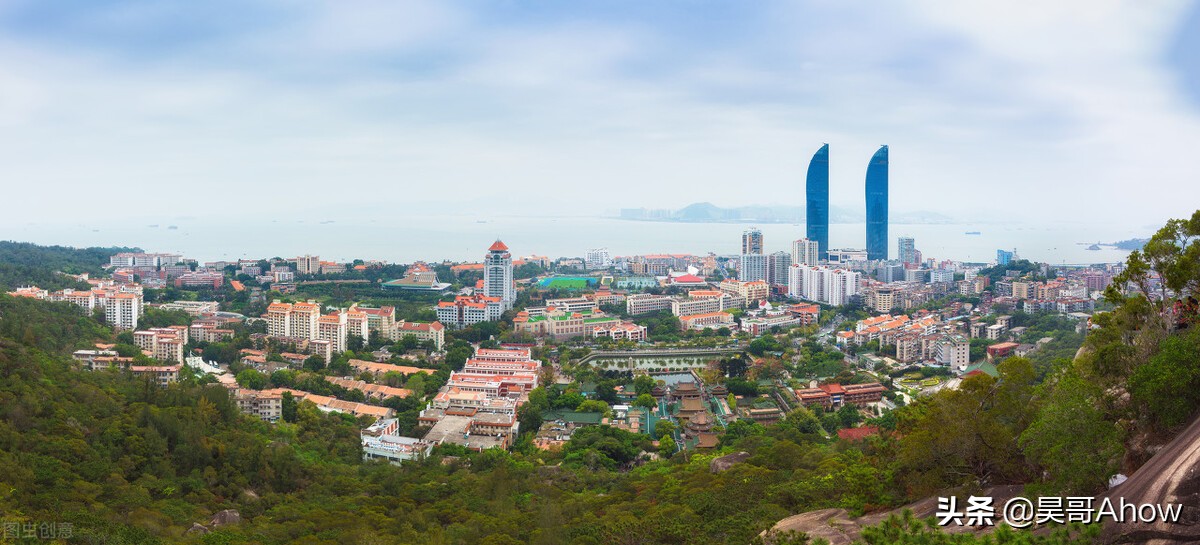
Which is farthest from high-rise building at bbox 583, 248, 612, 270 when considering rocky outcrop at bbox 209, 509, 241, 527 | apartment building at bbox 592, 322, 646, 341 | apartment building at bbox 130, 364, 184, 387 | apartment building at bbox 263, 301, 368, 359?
rocky outcrop at bbox 209, 509, 241, 527

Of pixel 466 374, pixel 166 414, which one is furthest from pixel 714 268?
pixel 166 414

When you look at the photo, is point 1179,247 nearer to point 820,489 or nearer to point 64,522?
point 820,489

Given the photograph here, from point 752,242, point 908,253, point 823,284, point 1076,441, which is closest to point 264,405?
point 1076,441

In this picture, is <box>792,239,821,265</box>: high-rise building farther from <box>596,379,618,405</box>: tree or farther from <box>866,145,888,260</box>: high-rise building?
<box>596,379,618,405</box>: tree

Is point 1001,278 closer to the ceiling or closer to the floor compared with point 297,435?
closer to the ceiling

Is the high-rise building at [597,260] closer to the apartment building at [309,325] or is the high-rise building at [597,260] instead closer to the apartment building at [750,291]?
the apartment building at [750,291]
